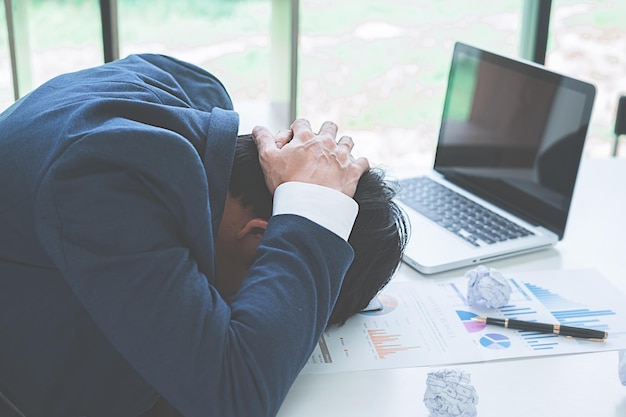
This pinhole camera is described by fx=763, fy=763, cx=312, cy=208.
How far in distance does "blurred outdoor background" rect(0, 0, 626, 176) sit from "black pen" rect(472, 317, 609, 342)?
1.61 metres

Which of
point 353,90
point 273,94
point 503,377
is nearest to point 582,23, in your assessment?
point 353,90

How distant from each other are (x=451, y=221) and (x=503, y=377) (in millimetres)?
520

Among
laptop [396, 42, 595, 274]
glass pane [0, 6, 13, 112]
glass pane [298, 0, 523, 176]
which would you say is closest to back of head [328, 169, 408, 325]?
laptop [396, 42, 595, 274]

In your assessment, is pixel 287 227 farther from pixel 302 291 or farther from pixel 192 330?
pixel 192 330

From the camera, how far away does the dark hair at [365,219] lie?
1.11m

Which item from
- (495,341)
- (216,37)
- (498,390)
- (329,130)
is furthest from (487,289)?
(216,37)

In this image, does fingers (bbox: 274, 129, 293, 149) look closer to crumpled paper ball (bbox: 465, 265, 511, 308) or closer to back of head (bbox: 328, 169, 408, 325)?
back of head (bbox: 328, 169, 408, 325)

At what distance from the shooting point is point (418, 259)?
1403 mm

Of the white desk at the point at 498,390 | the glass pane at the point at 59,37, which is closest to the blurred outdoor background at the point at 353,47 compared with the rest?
the glass pane at the point at 59,37

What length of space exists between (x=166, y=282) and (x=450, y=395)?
15.5 inches

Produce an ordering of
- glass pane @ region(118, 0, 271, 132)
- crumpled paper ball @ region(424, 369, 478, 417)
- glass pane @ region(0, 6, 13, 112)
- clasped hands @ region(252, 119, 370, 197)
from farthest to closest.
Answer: glass pane @ region(118, 0, 271, 132)
glass pane @ region(0, 6, 13, 112)
clasped hands @ region(252, 119, 370, 197)
crumpled paper ball @ region(424, 369, 478, 417)

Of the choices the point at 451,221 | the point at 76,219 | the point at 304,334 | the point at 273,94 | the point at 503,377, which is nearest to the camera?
the point at 76,219

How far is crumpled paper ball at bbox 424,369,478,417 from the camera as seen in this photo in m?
0.98

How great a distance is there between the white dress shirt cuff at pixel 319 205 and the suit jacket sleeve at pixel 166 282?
9 centimetres
